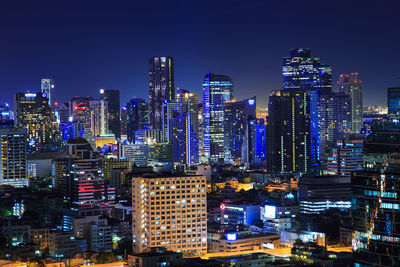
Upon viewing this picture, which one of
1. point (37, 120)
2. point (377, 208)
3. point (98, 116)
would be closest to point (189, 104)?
point (98, 116)

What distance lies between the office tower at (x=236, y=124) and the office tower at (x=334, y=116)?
736 cm

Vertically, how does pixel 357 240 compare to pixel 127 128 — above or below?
below

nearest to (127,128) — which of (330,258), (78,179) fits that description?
(78,179)

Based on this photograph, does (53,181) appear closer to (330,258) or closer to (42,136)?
(42,136)

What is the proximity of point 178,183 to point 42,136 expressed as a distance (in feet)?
158

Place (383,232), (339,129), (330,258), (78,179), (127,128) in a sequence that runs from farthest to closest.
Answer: (127,128)
(339,129)
(78,179)
(330,258)
(383,232)

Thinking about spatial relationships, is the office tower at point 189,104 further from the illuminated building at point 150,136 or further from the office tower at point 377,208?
the office tower at point 377,208

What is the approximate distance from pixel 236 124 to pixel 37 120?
2132 cm

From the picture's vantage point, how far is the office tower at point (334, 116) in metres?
77.6

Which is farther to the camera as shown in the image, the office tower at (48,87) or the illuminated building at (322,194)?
the office tower at (48,87)

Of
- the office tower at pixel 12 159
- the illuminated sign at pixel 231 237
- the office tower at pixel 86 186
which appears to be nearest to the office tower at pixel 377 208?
the illuminated sign at pixel 231 237

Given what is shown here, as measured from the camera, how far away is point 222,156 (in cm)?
8412

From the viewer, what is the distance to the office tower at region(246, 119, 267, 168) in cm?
7394

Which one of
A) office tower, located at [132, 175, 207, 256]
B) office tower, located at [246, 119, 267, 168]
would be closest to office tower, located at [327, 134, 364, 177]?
office tower, located at [246, 119, 267, 168]
